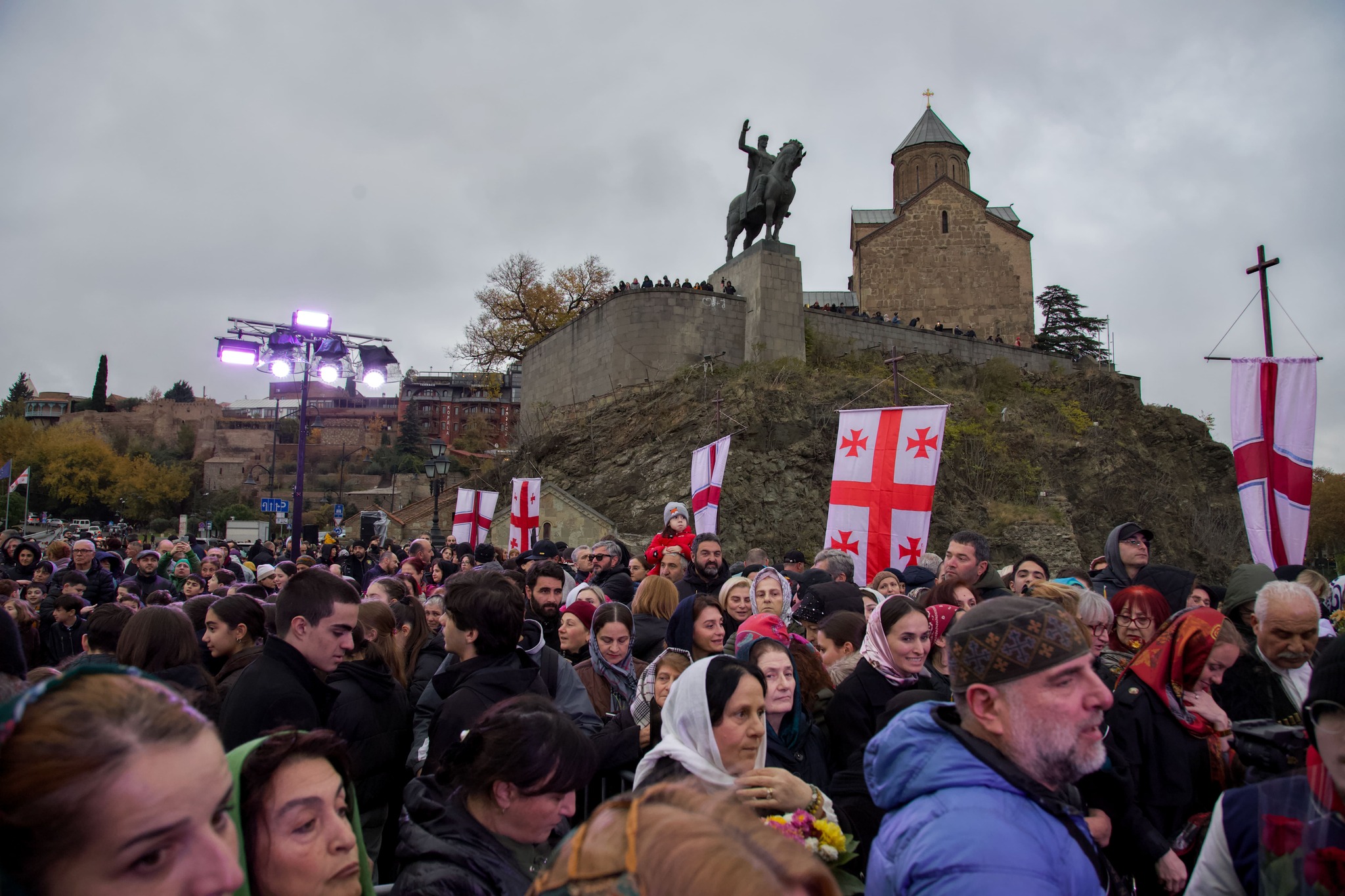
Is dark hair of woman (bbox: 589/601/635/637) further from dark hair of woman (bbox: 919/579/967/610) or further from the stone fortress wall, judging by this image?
the stone fortress wall

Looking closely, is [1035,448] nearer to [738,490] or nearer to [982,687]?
[738,490]

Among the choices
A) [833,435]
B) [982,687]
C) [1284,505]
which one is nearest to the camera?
[982,687]

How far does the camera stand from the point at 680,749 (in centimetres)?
261

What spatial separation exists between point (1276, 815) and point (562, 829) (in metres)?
2.16

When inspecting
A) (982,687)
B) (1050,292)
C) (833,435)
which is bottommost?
(982,687)

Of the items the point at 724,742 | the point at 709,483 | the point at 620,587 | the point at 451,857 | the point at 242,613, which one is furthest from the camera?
the point at 709,483

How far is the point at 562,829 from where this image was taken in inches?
114

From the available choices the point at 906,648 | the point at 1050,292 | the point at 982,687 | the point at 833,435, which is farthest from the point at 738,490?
the point at 1050,292

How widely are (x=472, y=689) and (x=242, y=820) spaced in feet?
5.06

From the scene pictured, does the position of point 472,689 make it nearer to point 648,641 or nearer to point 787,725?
point 787,725

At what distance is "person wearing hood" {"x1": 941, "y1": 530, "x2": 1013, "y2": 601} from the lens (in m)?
5.82

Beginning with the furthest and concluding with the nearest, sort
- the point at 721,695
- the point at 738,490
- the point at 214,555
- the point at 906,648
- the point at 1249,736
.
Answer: the point at 738,490 → the point at 214,555 → the point at 906,648 → the point at 721,695 → the point at 1249,736

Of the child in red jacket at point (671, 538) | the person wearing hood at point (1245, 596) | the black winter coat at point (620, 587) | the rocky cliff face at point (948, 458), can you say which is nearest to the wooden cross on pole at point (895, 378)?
the rocky cliff face at point (948, 458)

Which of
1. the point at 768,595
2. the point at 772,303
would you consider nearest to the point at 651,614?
the point at 768,595
